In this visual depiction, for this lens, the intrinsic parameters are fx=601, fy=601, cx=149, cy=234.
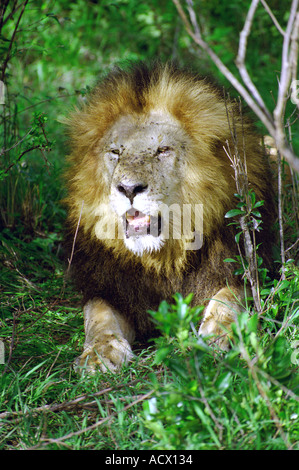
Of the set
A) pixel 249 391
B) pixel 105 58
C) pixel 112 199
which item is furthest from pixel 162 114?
pixel 105 58

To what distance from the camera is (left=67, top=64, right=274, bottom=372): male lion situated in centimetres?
294

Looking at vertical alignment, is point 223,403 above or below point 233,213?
below

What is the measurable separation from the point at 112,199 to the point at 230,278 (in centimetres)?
76

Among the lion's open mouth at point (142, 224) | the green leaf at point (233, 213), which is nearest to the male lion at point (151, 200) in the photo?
the lion's open mouth at point (142, 224)

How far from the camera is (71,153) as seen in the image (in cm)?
342

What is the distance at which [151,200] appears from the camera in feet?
9.36

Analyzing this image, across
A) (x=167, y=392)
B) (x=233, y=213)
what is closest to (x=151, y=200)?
(x=233, y=213)

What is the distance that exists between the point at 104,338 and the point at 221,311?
0.61 meters

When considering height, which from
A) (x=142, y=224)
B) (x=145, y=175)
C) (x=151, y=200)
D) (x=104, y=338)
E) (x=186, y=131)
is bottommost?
(x=104, y=338)

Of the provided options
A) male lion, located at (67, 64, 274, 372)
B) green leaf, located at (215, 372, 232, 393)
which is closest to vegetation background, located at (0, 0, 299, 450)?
green leaf, located at (215, 372, 232, 393)

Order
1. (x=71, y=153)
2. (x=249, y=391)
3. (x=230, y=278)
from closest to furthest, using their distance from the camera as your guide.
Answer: (x=249, y=391) < (x=230, y=278) < (x=71, y=153)

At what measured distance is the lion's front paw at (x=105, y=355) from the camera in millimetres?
2838

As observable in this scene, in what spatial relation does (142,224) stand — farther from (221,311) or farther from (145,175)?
(221,311)
